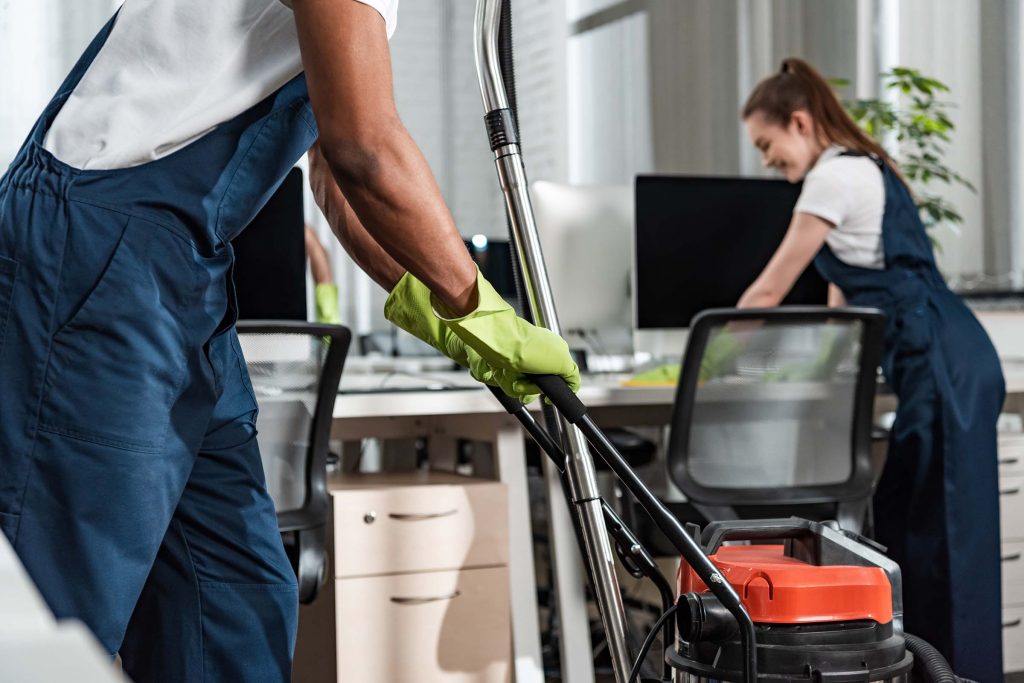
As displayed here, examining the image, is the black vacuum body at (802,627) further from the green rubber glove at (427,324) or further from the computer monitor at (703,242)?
the computer monitor at (703,242)

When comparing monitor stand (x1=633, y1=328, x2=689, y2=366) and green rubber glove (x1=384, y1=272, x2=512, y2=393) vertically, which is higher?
green rubber glove (x1=384, y1=272, x2=512, y2=393)

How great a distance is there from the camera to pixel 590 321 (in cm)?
306

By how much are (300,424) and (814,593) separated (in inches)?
46.2

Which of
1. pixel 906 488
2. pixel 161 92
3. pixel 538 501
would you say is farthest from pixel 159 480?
pixel 538 501

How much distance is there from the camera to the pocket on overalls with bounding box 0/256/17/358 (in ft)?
3.60

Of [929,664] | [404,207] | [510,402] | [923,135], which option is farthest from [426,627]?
[923,135]

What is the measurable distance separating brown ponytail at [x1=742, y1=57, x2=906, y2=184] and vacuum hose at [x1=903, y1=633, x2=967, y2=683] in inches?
63.1

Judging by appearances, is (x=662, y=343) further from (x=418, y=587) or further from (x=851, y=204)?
(x=418, y=587)

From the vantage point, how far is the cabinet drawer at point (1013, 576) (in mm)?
2535

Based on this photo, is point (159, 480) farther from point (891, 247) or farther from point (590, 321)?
point (590, 321)

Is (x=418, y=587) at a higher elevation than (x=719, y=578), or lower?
lower

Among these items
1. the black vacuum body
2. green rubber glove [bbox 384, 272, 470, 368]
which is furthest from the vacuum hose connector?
green rubber glove [bbox 384, 272, 470, 368]

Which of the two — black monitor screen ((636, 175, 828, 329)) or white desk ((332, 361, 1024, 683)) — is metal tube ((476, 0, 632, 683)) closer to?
white desk ((332, 361, 1024, 683))

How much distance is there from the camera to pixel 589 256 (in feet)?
9.86
